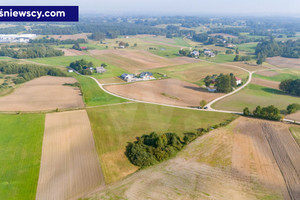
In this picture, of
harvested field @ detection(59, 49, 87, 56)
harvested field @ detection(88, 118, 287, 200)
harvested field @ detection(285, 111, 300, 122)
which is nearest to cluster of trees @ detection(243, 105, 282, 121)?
harvested field @ detection(285, 111, 300, 122)

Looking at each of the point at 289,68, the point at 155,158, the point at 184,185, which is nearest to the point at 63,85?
the point at 155,158

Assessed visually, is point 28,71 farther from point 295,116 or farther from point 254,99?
point 295,116

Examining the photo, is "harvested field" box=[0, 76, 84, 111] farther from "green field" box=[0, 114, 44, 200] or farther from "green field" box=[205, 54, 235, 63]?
"green field" box=[205, 54, 235, 63]

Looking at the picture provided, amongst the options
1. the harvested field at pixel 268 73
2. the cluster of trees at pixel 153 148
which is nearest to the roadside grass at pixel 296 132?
the cluster of trees at pixel 153 148

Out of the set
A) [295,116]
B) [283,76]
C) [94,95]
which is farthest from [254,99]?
[94,95]

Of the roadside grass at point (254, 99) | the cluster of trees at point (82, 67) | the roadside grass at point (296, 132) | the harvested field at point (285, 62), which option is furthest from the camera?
the harvested field at point (285, 62)

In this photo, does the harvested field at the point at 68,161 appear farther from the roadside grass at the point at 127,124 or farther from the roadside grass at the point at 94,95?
the roadside grass at the point at 94,95

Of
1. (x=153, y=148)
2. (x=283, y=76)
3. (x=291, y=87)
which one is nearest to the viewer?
(x=153, y=148)
